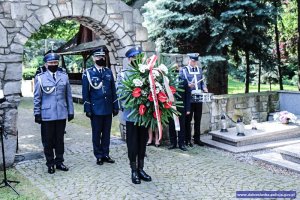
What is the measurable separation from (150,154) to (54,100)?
2014mm

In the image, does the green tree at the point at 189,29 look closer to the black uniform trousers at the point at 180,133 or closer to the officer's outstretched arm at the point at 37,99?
the black uniform trousers at the point at 180,133

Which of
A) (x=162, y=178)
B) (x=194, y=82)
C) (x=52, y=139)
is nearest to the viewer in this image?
(x=162, y=178)

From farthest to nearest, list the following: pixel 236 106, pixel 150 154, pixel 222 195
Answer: pixel 236 106
pixel 150 154
pixel 222 195

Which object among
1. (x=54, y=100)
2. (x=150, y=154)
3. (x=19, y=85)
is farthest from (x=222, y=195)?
(x=19, y=85)

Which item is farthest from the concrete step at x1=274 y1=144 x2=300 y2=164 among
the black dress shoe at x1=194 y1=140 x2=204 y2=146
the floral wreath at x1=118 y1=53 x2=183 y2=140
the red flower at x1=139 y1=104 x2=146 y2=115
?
the red flower at x1=139 y1=104 x2=146 y2=115

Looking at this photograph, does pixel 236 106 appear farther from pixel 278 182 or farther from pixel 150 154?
pixel 278 182

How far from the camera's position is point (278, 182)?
518 cm

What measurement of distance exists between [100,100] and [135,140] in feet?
3.94

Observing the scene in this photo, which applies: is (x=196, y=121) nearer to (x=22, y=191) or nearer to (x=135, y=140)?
(x=135, y=140)

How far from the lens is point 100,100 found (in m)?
5.94

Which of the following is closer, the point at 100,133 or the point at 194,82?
the point at 100,133

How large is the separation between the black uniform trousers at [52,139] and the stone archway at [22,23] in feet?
2.61

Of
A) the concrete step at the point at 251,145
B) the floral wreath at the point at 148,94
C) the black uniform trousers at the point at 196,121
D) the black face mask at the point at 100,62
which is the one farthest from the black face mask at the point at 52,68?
the concrete step at the point at 251,145

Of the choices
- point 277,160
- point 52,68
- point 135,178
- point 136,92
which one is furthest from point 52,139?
point 277,160
